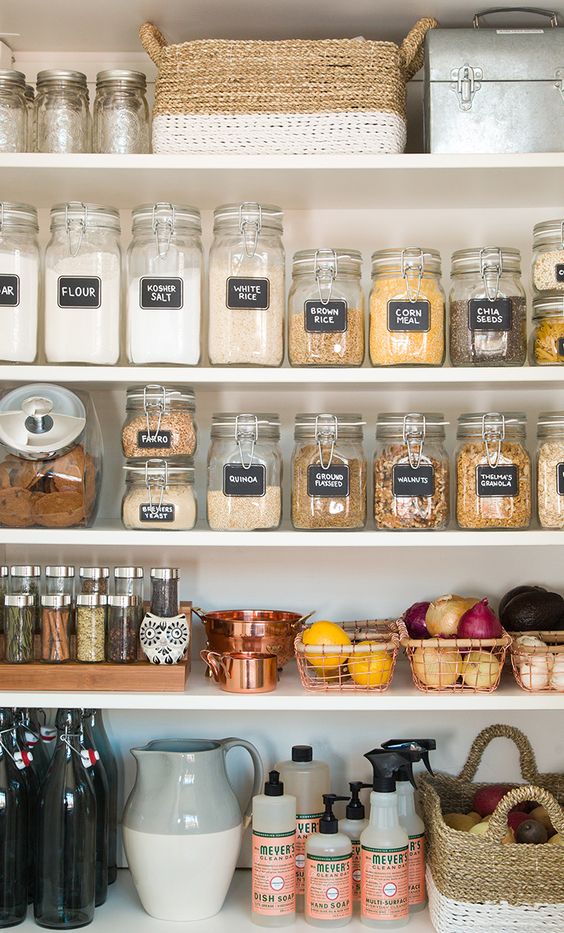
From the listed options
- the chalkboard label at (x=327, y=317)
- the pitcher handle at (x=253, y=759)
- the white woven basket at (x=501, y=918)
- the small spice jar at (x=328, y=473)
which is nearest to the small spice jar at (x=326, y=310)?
the chalkboard label at (x=327, y=317)

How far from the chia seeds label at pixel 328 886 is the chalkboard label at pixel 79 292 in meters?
0.98

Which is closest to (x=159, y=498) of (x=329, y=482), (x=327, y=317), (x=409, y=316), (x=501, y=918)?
(x=329, y=482)

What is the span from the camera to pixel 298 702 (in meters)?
1.69

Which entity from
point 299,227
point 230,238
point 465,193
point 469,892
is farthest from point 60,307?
point 469,892

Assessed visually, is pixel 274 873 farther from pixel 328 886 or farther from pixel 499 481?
pixel 499 481

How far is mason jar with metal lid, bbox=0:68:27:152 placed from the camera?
173 centimetres

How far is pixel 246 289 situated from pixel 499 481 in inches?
20.6

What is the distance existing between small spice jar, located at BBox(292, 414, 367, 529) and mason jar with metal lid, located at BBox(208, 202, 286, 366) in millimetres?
139

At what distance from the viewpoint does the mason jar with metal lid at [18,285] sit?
67.1 inches

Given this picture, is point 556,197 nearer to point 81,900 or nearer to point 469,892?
point 469,892

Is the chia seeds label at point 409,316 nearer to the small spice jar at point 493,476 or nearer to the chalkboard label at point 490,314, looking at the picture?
the chalkboard label at point 490,314

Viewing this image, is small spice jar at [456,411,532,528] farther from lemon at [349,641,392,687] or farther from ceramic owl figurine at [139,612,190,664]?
ceramic owl figurine at [139,612,190,664]

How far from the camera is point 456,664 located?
1.71 metres

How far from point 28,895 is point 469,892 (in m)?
0.73
